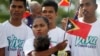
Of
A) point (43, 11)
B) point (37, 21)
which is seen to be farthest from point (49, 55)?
point (43, 11)

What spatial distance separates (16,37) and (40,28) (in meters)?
0.65

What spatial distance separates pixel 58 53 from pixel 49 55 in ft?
1.33

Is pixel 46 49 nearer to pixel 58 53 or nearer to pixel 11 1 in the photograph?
pixel 58 53

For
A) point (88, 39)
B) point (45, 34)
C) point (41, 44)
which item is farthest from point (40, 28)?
point (88, 39)

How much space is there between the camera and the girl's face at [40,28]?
723cm

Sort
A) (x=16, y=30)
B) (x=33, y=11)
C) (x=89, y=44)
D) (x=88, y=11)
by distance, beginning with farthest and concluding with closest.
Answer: (x=33, y=11) < (x=16, y=30) < (x=88, y=11) < (x=89, y=44)

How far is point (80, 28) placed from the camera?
7.78 m

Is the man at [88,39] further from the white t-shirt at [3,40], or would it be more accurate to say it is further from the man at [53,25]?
the white t-shirt at [3,40]

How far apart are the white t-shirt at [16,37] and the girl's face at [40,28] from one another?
0.37 m

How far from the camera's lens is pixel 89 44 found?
761cm

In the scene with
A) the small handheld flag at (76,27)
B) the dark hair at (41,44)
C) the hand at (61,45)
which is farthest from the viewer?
the small handheld flag at (76,27)

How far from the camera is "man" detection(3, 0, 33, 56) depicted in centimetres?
775

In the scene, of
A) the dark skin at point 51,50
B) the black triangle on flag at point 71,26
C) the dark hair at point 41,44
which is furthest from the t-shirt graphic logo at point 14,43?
the dark hair at point 41,44

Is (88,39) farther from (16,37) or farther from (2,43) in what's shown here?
(2,43)
